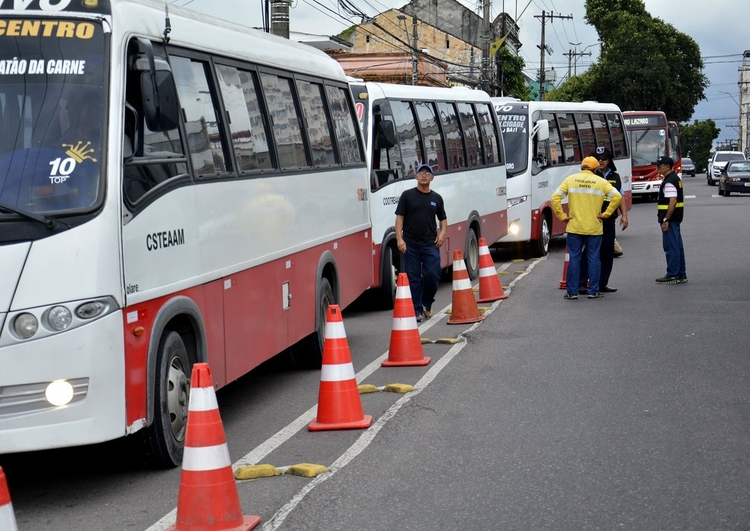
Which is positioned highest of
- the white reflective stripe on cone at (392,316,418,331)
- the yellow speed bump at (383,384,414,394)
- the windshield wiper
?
the windshield wiper

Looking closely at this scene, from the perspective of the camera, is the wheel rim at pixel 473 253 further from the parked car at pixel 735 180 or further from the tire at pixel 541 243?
the parked car at pixel 735 180

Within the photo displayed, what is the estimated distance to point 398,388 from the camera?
9.48 meters

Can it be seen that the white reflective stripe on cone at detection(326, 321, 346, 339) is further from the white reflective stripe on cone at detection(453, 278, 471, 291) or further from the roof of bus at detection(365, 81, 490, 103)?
the roof of bus at detection(365, 81, 490, 103)

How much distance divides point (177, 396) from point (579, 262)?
9.56 metres

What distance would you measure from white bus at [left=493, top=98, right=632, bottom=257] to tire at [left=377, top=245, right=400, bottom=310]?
7203mm

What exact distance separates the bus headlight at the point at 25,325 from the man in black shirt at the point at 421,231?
26.2 feet

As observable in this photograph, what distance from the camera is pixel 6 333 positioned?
5.91 m

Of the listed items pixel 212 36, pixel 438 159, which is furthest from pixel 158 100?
pixel 438 159

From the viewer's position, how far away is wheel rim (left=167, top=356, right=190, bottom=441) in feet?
23.1

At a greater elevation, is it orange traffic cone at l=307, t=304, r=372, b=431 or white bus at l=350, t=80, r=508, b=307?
white bus at l=350, t=80, r=508, b=307

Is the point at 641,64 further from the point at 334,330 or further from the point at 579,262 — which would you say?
the point at 334,330

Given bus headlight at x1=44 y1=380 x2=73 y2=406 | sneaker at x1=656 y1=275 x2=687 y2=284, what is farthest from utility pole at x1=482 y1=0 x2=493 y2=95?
bus headlight at x1=44 y1=380 x2=73 y2=406

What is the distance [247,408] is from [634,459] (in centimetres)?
335

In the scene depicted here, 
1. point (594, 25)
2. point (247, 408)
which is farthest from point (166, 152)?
point (594, 25)
